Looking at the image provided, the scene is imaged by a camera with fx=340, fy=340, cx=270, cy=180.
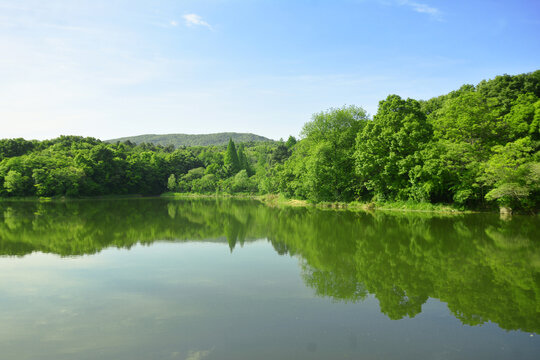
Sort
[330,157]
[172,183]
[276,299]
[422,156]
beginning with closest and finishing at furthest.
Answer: [276,299], [422,156], [330,157], [172,183]

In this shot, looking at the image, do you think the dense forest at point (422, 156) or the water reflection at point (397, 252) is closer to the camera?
the water reflection at point (397, 252)

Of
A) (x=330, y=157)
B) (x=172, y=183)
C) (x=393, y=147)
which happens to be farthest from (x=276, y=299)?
(x=172, y=183)

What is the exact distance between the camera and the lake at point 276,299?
5.59m

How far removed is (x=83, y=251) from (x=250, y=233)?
8232 mm

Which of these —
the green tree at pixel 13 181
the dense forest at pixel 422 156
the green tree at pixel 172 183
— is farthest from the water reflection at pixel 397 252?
the green tree at pixel 172 183

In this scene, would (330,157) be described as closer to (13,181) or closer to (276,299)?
(276,299)

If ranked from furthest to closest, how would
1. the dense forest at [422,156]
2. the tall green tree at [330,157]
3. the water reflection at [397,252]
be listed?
1. the tall green tree at [330,157]
2. the dense forest at [422,156]
3. the water reflection at [397,252]

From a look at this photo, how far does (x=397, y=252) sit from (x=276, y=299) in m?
6.47

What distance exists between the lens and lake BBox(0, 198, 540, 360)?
5594mm

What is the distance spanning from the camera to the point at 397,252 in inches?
493

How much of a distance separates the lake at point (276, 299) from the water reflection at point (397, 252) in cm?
6

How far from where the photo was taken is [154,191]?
7756 centimetres

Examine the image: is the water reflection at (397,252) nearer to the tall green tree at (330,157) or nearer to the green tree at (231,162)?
the tall green tree at (330,157)

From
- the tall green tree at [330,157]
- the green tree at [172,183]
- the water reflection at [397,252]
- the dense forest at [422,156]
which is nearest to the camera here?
the water reflection at [397,252]
